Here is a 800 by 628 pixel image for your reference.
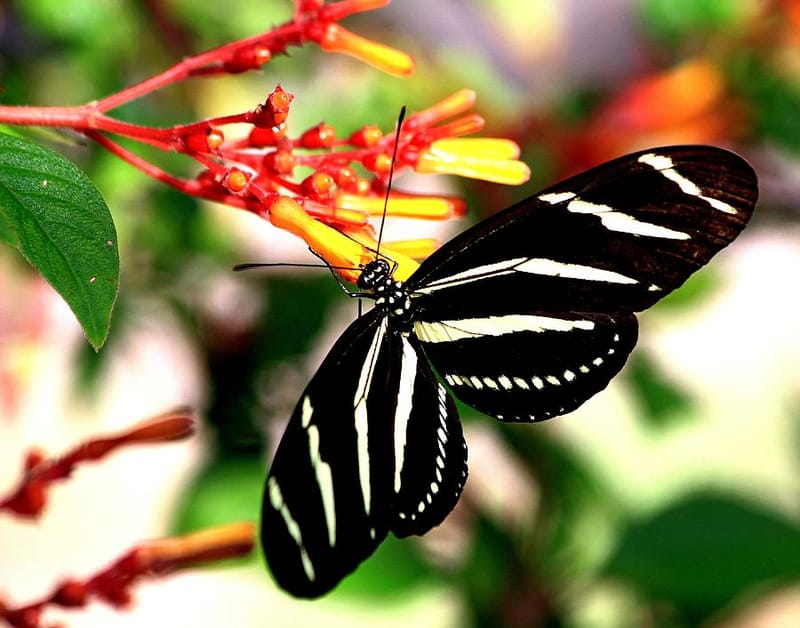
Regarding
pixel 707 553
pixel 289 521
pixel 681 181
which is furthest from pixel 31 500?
pixel 707 553

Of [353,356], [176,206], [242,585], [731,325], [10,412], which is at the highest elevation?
[353,356]

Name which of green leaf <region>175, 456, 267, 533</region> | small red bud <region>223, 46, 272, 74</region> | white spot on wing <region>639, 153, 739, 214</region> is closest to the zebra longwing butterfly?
white spot on wing <region>639, 153, 739, 214</region>

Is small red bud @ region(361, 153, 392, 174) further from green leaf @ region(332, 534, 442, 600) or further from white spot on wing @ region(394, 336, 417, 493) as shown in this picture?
green leaf @ region(332, 534, 442, 600)

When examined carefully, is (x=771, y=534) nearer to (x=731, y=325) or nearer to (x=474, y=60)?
(x=474, y=60)

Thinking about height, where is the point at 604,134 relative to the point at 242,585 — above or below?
above

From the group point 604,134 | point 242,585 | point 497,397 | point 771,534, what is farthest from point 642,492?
point 497,397

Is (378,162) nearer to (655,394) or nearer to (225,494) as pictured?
(225,494)
